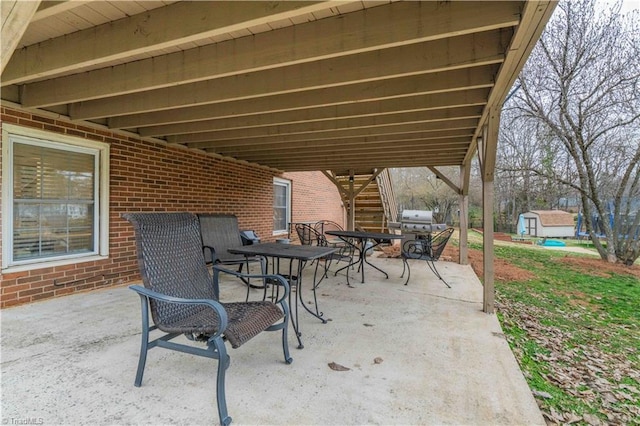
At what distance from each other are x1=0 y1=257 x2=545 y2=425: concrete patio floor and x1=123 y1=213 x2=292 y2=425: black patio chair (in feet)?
0.64

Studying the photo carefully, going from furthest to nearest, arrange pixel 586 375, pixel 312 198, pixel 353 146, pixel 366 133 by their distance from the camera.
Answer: pixel 312 198
pixel 353 146
pixel 366 133
pixel 586 375

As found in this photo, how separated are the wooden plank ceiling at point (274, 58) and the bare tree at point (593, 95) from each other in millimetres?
5388

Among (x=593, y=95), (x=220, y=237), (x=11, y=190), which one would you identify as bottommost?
(x=220, y=237)

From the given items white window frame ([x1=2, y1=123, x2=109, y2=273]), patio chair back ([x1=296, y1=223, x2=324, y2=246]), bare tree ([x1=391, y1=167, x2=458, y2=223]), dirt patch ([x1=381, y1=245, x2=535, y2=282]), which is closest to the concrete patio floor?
white window frame ([x1=2, y1=123, x2=109, y2=273])

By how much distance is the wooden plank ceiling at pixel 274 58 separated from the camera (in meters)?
1.82

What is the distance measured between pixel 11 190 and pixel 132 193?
1.27m

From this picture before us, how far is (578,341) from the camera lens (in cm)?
312

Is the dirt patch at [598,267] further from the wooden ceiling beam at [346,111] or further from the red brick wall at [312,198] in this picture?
the red brick wall at [312,198]

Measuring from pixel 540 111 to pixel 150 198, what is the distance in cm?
863

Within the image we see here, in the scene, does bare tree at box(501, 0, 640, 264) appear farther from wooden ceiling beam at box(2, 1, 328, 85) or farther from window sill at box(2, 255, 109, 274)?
window sill at box(2, 255, 109, 274)

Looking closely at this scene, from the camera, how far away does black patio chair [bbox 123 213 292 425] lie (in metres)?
1.66

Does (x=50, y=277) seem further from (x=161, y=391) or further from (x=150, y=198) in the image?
(x=161, y=391)

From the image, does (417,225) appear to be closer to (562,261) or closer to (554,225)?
(562,261)

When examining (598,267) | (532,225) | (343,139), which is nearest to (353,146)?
(343,139)
